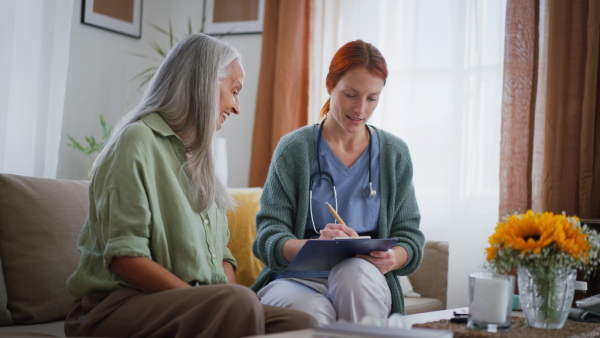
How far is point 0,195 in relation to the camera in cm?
191

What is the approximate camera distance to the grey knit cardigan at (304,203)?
2061mm

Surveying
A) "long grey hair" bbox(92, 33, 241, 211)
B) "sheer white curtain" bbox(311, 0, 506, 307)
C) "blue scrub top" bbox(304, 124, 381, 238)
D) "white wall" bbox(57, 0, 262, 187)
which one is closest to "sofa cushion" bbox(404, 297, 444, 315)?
"sheer white curtain" bbox(311, 0, 506, 307)

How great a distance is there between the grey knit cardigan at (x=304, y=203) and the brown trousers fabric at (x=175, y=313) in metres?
0.61

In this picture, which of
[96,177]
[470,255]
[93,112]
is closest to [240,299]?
[96,177]

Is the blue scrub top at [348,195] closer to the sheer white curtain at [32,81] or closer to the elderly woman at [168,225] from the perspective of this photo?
the elderly woman at [168,225]

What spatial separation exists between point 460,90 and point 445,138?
0.25 m

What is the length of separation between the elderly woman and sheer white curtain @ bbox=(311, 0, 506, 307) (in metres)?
1.81

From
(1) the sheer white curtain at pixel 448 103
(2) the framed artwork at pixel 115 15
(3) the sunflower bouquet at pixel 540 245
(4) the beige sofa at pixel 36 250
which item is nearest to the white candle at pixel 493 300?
(3) the sunflower bouquet at pixel 540 245

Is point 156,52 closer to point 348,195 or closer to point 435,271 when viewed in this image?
point 435,271

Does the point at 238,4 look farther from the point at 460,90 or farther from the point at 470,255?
the point at 470,255

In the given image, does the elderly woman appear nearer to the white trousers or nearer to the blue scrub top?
the white trousers

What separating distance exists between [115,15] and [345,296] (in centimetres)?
288

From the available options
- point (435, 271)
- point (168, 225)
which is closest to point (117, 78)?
point (435, 271)

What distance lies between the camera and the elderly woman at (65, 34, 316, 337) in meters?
1.38
